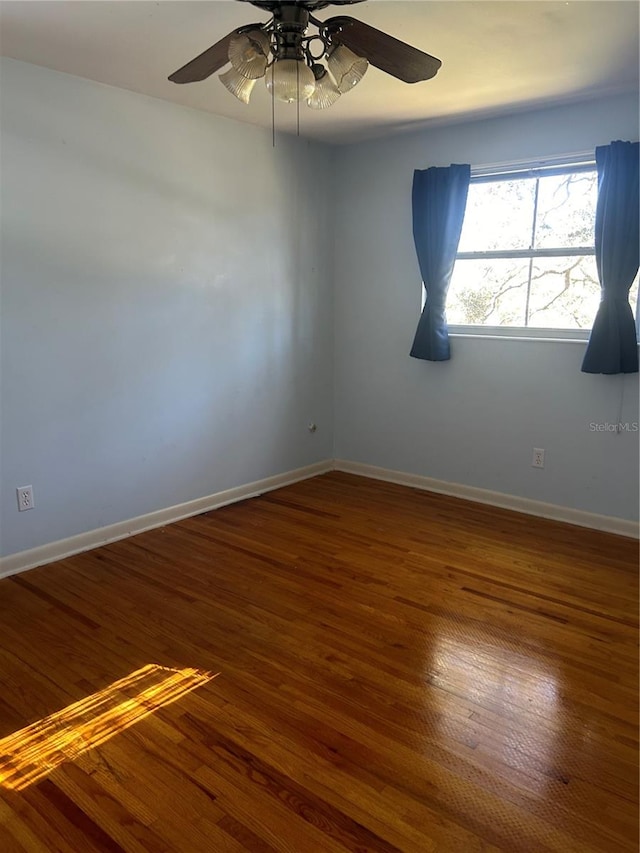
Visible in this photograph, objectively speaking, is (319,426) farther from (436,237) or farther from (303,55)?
(303,55)

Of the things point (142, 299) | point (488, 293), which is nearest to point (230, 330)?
point (142, 299)

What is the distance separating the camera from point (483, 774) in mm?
1754

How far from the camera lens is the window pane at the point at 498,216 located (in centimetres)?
370

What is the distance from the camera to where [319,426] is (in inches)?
186

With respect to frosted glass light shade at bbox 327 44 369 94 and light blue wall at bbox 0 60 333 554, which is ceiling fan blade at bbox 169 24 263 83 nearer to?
frosted glass light shade at bbox 327 44 369 94

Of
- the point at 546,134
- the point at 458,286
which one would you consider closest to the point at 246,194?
the point at 458,286

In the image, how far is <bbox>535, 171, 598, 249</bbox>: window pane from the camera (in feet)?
11.4

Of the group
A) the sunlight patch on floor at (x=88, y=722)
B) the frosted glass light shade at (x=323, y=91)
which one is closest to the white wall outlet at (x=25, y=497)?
the sunlight patch on floor at (x=88, y=722)

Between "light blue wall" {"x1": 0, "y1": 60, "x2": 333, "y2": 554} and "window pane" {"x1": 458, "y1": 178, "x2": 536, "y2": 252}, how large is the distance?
1.10 meters

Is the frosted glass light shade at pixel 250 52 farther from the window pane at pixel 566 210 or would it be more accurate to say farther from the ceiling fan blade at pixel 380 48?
the window pane at pixel 566 210

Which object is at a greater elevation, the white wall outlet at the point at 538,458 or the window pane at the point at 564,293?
the window pane at the point at 564,293

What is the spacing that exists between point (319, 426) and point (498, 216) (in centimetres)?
195

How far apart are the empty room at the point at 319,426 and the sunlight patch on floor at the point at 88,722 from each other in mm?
11

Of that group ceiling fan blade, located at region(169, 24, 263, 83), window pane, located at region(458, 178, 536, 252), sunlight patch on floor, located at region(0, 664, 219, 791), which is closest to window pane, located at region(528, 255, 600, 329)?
window pane, located at region(458, 178, 536, 252)
